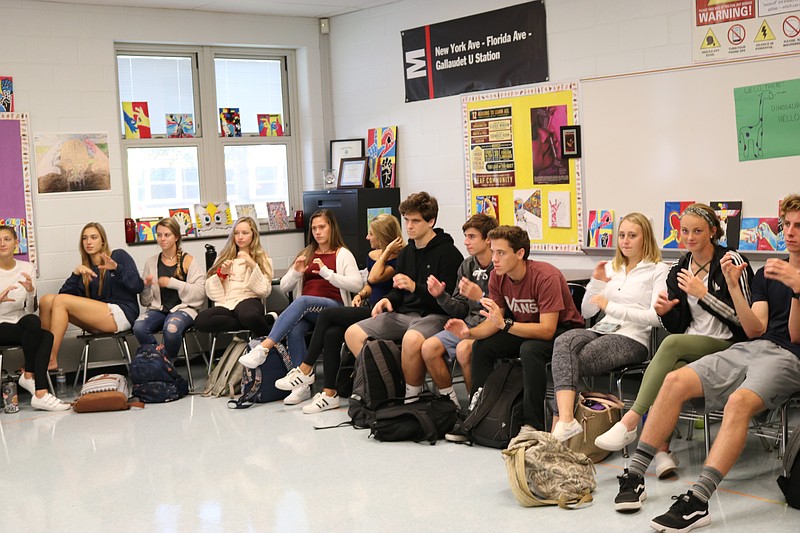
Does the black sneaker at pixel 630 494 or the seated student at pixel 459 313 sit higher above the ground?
the seated student at pixel 459 313

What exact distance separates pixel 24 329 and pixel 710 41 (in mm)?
4599

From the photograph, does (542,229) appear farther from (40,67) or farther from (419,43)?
(40,67)

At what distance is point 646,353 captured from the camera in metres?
4.72

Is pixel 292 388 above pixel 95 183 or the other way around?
the other way around

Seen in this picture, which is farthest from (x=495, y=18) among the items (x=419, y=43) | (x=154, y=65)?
(x=154, y=65)

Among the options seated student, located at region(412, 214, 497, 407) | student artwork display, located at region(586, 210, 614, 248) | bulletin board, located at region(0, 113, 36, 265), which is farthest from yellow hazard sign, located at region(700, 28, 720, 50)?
bulletin board, located at region(0, 113, 36, 265)

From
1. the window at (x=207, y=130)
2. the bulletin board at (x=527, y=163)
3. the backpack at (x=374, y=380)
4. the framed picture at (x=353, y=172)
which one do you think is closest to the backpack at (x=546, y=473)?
the backpack at (x=374, y=380)

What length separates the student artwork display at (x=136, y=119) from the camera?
755 cm

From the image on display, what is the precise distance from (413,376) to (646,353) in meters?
1.31

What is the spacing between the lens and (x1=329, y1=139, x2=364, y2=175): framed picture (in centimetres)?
809

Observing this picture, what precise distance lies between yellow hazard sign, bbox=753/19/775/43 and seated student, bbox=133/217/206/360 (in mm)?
3922

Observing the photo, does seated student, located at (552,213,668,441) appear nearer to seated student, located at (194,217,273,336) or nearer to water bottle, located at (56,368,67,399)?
seated student, located at (194,217,273,336)

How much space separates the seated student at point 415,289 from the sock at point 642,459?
1.70 m

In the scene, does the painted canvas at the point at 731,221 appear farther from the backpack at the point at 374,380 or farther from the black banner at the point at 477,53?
the backpack at the point at 374,380
